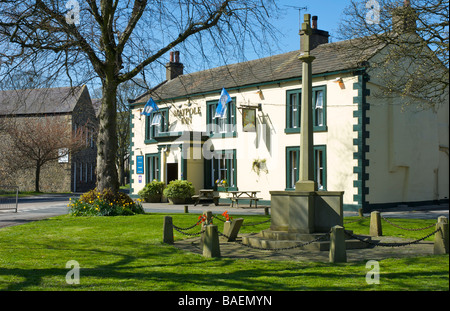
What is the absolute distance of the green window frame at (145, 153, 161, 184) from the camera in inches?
1361

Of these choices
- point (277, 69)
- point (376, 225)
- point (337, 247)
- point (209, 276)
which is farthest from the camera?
point (277, 69)

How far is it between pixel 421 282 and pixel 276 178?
1941cm

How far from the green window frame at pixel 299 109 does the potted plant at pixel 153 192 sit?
9780 mm

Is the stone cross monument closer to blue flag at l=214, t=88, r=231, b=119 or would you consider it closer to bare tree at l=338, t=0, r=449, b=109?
bare tree at l=338, t=0, r=449, b=109

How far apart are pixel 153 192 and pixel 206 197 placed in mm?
4186

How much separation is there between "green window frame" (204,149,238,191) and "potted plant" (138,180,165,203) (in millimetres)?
3018

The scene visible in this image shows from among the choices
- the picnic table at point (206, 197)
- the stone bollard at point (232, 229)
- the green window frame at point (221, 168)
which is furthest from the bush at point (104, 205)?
the green window frame at point (221, 168)

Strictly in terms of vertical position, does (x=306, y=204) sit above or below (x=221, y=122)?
below

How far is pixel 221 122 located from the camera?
102 feet

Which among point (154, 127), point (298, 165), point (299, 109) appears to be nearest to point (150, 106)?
point (154, 127)

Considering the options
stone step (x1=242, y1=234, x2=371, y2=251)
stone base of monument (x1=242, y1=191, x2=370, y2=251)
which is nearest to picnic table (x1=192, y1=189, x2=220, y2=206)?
stone step (x1=242, y1=234, x2=371, y2=251)

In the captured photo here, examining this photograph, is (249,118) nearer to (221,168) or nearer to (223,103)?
(223,103)

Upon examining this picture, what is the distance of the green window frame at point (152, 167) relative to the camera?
34562 millimetres
